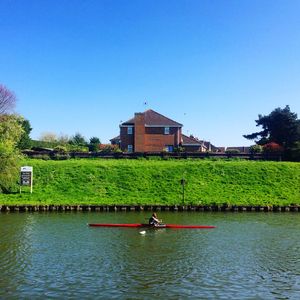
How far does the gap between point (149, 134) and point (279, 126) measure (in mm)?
28740

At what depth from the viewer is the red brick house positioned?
78.2 metres

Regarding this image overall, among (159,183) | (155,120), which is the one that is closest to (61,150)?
(159,183)

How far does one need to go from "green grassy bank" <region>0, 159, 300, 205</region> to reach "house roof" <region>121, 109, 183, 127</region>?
73.4ft

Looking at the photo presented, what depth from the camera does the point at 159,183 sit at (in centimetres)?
4916

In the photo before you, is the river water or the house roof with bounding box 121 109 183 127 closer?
the river water

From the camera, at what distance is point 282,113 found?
88938 millimetres

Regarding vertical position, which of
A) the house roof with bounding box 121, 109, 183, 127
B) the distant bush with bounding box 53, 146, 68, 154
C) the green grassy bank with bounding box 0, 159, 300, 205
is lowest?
the green grassy bank with bounding box 0, 159, 300, 205

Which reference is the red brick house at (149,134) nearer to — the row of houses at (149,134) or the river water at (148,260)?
the row of houses at (149,134)

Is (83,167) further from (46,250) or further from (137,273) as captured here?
(137,273)

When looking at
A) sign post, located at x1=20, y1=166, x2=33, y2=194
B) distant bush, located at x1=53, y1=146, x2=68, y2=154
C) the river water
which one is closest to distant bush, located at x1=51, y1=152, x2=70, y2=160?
distant bush, located at x1=53, y1=146, x2=68, y2=154

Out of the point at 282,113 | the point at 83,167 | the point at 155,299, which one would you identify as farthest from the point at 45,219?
the point at 282,113

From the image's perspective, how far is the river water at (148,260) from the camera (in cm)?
1656

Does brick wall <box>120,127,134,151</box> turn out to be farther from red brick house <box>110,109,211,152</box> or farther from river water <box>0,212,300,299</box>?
river water <box>0,212,300,299</box>

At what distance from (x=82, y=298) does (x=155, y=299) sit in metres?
2.58
